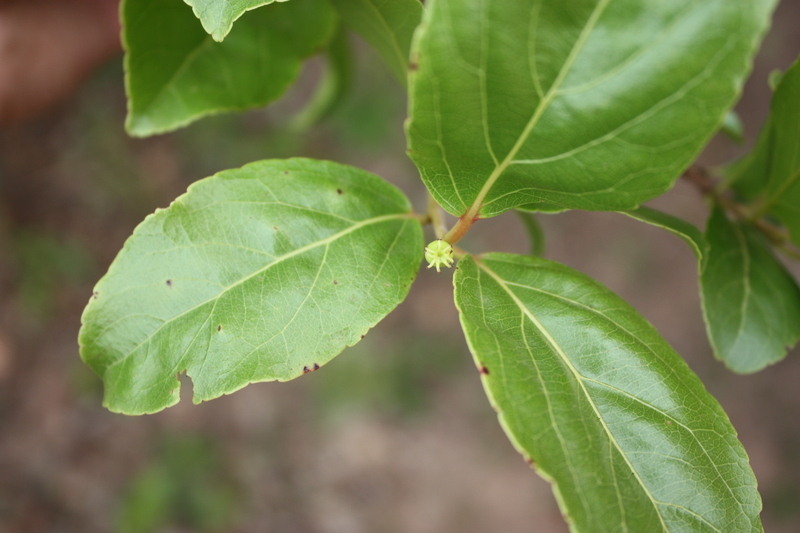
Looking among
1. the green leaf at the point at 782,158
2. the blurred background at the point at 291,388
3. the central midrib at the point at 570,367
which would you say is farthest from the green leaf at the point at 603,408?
the blurred background at the point at 291,388

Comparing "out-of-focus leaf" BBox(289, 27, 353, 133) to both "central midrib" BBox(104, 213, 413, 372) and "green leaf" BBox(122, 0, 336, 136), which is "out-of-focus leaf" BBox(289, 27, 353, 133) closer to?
"green leaf" BBox(122, 0, 336, 136)

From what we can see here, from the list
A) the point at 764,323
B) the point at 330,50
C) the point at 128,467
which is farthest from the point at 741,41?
the point at 128,467

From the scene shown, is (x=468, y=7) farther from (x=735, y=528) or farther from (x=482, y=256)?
(x=735, y=528)

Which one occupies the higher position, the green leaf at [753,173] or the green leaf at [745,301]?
the green leaf at [753,173]

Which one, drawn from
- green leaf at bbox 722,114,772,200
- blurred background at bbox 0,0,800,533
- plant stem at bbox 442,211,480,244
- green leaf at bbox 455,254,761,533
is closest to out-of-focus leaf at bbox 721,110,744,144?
green leaf at bbox 722,114,772,200

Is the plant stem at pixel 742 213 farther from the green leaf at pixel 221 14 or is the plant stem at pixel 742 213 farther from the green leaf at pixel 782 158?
the green leaf at pixel 221 14

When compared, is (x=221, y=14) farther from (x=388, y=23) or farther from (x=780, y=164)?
(x=780, y=164)
